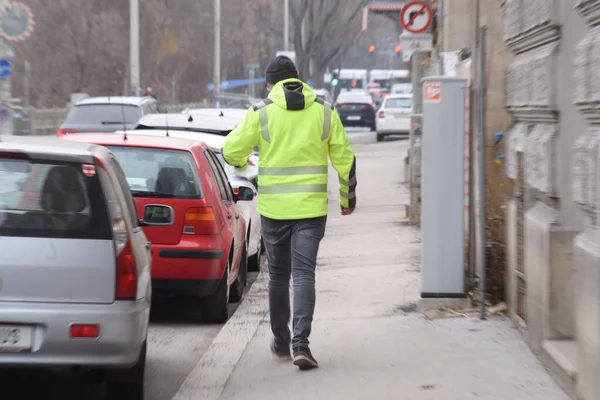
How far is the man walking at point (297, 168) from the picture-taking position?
6.77m

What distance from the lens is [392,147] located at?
3831 cm

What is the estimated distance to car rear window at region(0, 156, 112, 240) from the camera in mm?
5660

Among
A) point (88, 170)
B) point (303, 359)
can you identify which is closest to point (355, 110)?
point (303, 359)

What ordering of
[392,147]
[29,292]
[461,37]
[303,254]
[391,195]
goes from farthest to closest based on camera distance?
[392,147] < [391,195] < [461,37] < [303,254] < [29,292]

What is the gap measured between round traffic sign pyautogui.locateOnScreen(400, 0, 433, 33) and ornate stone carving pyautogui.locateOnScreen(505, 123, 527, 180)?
7.73m

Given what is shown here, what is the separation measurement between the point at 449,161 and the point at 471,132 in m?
0.83

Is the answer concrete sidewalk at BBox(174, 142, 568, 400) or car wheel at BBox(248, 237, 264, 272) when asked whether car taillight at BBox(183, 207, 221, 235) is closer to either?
concrete sidewalk at BBox(174, 142, 568, 400)

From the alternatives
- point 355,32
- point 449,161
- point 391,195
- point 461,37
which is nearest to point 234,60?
point 355,32

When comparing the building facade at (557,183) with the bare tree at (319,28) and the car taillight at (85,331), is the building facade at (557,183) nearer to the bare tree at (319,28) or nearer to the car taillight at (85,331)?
the car taillight at (85,331)

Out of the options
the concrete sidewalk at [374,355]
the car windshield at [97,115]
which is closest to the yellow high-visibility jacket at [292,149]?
the concrete sidewalk at [374,355]

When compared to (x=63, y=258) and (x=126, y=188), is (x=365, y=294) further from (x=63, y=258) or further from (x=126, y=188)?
(x=63, y=258)

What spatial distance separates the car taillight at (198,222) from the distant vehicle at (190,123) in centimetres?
493

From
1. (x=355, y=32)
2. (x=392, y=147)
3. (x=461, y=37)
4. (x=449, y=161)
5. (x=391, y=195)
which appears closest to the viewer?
(x=449, y=161)

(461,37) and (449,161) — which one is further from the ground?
(461,37)
